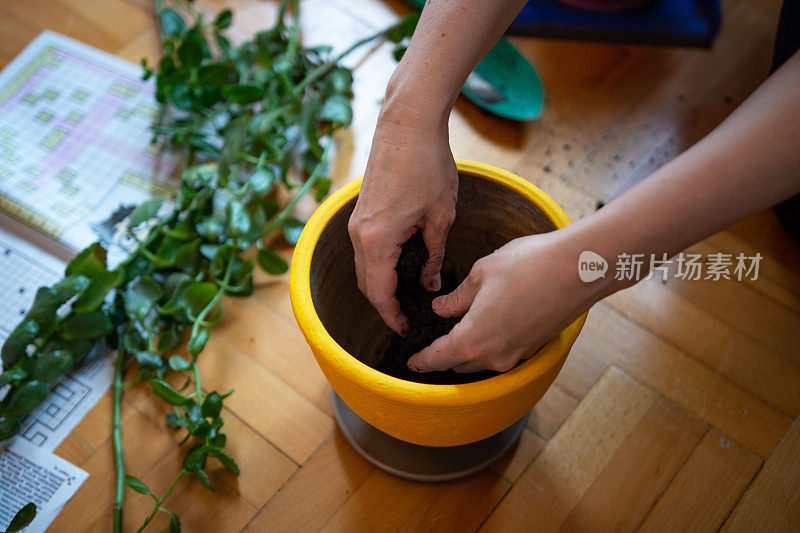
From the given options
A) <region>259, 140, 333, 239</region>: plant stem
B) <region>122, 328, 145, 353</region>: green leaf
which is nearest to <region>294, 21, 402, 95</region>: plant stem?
<region>259, 140, 333, 239</region>: plant stem

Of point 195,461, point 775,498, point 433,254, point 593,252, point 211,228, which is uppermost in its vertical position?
point 593,252

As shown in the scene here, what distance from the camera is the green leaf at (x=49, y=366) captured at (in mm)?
755

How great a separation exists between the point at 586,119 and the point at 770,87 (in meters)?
0.63

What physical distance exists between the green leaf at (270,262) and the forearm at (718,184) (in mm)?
496

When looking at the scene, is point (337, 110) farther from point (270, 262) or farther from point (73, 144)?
point (73, 144)

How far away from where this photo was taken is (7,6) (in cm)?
118

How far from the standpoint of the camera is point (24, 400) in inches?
29.2

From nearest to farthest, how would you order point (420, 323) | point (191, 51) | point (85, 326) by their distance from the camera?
point (420, 323) < point (85, 326) < point (191, 51)

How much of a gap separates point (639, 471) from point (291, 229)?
0.56 meters

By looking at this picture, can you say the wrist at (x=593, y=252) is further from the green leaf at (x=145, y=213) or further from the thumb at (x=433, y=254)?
the green leaf at (x=145, y=213)

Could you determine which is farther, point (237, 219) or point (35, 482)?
point (237, 219)

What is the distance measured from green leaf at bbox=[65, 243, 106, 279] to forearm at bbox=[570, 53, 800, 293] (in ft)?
1.98

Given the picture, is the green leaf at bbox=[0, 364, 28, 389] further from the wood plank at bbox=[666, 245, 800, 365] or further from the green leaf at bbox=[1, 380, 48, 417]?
the wood plank at bbox=[666, 245, 800, 365]

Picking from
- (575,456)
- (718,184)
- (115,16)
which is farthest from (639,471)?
(115,16)
